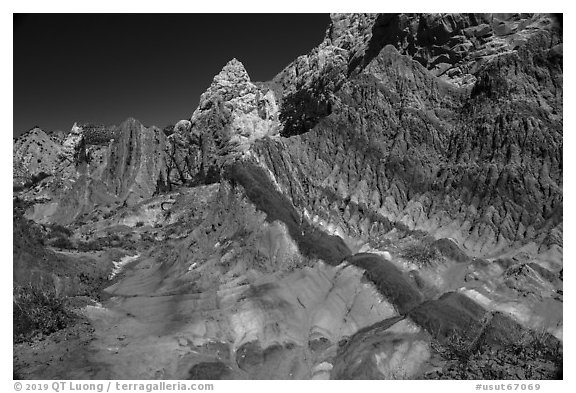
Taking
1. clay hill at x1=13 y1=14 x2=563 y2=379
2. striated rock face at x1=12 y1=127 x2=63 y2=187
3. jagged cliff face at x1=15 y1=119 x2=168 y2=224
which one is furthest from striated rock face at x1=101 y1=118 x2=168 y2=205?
striated rock face at x1=12 y1=127 x2=63 y2=187

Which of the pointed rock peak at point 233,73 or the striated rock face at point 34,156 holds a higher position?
the pointed rock peak at point 233,73

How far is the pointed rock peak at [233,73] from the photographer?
89.6m

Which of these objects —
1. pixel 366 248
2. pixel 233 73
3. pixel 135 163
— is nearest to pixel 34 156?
pixel 135 163

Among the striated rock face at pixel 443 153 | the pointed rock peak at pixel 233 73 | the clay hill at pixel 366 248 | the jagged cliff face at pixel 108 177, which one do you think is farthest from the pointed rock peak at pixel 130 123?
the striated rock face at pixel 443 153

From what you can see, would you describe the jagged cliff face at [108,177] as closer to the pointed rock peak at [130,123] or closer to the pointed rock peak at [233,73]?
the pointed rock peak at [130,123]

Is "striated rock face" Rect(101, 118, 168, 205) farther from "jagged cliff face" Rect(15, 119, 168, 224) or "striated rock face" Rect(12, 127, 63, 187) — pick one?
"striated rock face" Rect(12, 127, 63, 187)

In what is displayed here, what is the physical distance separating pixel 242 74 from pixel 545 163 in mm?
60613

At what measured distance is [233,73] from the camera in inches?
3565

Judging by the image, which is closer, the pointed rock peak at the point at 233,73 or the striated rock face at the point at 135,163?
the striated rock face at the point at 135,163

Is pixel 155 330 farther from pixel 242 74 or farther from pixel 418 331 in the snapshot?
pixel 242 74

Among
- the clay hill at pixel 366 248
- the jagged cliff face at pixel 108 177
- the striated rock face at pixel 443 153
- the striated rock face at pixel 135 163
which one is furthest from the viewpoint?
the striated rock face at pixel 135 163

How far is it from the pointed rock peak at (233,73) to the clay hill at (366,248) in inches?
991

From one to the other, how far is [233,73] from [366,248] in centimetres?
5543

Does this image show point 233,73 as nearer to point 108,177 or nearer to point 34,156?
point 108,177
